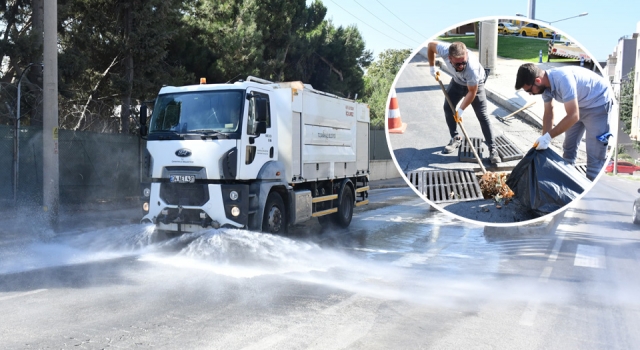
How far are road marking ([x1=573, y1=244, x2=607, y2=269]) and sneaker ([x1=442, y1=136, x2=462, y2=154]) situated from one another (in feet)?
30.3

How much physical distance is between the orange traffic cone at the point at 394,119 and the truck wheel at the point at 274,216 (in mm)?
9065

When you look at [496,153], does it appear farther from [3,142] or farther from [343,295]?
[3,142]

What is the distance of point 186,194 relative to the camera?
10.4m

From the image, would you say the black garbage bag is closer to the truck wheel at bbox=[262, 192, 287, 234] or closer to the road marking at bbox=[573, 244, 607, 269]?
the road marking at bbox=[573, 244, 607, 269]

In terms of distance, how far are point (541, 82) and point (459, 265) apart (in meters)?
8.37

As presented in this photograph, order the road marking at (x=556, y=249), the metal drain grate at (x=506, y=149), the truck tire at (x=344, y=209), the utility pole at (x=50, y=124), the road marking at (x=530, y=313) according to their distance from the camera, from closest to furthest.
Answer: the metal drain grate at (x=506, y=149) < the road marking at (x=530, y=313) < the road marking at (x=556, y=249) < the utility pole at (x=50, y=124) < the truck tire at (x=344, y=209)

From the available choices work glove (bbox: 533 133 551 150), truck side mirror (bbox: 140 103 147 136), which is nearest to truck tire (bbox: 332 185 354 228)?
truck side mirror (bbox: 140 103 147 136)

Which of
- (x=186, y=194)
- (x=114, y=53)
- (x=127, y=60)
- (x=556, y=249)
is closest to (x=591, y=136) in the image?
(x=186, y=194)

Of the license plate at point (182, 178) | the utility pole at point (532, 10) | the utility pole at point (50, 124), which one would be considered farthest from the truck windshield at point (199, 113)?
the utility pole at point (532, 10)

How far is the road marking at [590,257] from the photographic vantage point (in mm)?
10182

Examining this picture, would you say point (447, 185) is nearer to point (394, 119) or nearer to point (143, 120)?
point (394, 119)

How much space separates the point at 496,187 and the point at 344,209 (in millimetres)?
13189

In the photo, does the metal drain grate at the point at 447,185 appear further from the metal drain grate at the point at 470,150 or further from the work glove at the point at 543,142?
the work glove at the point at 543,142

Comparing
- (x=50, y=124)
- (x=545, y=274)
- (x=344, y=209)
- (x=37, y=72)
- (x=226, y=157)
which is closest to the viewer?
(x=545, y=274)
